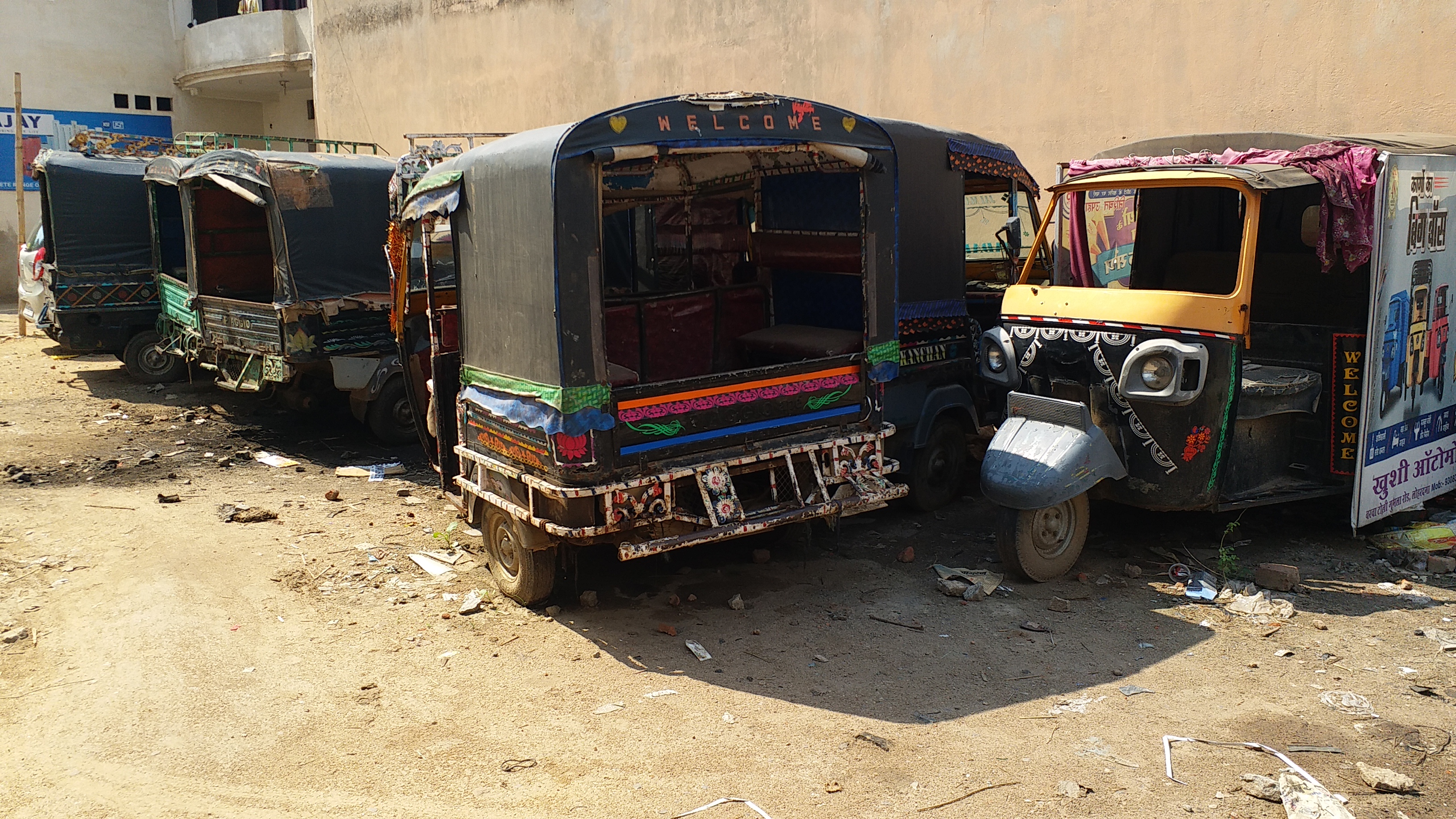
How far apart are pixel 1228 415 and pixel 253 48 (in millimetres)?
21057

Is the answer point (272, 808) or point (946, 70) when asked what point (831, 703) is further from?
point (946, 70)

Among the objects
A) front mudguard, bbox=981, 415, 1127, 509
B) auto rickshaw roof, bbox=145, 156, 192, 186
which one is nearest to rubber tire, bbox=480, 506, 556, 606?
front mudguard, bbox=981, 415, 1127, 509

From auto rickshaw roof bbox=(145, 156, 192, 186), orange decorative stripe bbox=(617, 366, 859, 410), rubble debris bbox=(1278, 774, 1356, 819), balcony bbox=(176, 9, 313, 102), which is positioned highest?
balcony bbox=(176, 9, 313, 102)

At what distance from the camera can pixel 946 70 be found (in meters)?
10.8

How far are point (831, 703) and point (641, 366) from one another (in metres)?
3.18

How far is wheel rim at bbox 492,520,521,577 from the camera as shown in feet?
18.9

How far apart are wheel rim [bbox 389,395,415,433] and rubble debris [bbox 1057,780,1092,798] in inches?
Result: 279

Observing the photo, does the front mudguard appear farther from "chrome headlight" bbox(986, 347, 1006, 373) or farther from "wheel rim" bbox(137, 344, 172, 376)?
"wheel rim" bbox(137, 344, 172, 376)

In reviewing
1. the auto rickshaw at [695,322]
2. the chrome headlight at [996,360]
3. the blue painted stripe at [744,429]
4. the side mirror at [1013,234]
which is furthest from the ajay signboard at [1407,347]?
the blue painted stripe at [744,429]

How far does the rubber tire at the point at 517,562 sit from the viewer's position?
567 centimetres

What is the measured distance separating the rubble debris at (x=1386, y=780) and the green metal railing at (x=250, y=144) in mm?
10394

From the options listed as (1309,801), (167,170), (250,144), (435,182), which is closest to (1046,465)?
(1309,801)

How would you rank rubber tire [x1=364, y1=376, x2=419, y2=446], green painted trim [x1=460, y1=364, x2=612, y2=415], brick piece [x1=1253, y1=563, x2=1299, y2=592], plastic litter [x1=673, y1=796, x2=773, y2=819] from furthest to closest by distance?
rubber tire [x1=364, y1=376, x2=419, y2=446] → brick piece [x1=1253, y1=563, x2=1299, y2=592] → green painted trim [x1=460, y1=364, x2=612, y2=415] → plastic litter [x1=673, y1=796, x2=773, y2=819]

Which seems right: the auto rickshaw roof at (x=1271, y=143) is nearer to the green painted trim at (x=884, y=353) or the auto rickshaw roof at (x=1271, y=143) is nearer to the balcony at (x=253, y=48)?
the green painted trim at (x=884, y=353)
